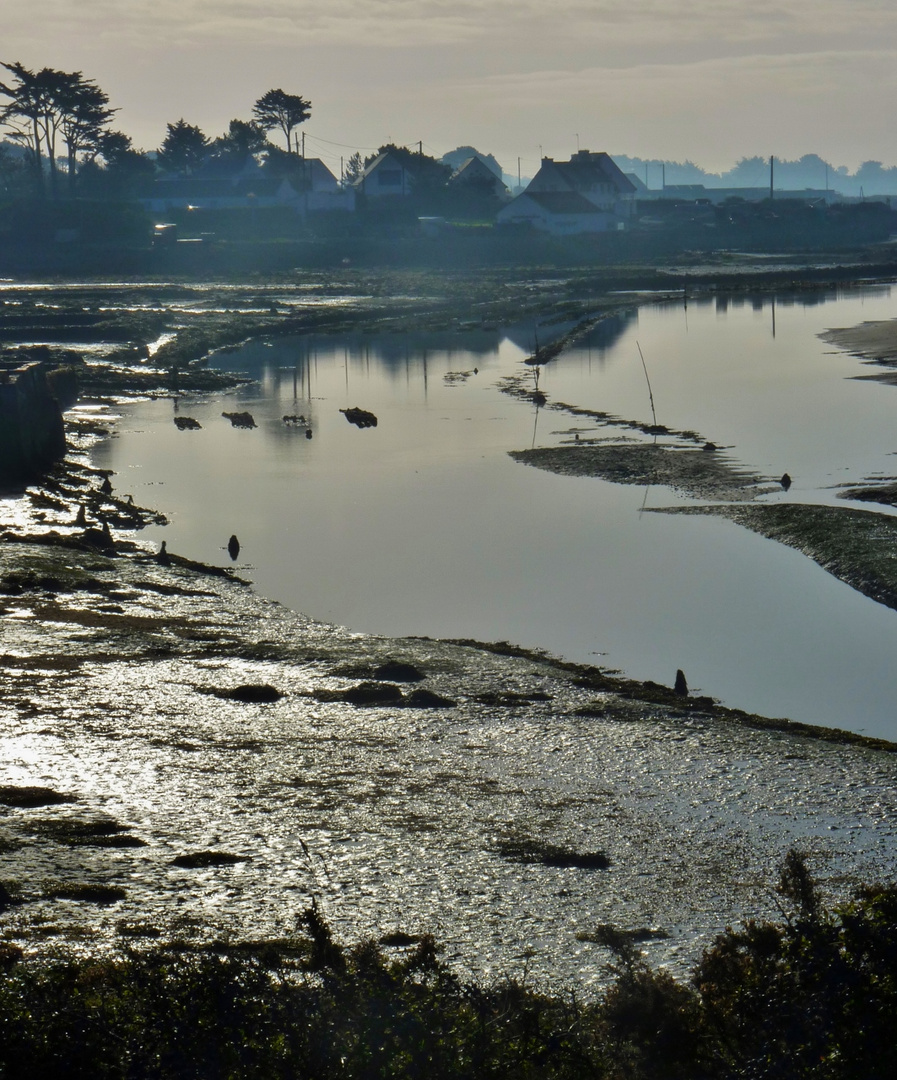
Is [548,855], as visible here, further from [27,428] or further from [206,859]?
[27,428]

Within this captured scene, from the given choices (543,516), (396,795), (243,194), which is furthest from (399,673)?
(243,194)

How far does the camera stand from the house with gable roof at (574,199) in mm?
124312

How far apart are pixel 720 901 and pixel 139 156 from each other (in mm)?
128649

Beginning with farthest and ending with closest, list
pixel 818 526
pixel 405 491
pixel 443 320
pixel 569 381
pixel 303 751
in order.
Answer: pixel 443 320 < pixel 569 381 < pixel 405 491 < pixel 818 526 < pixel 303 751

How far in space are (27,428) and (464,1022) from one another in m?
29.3

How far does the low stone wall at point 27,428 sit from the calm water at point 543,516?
6.48 ft

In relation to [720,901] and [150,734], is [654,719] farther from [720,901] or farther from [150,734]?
[150,734]

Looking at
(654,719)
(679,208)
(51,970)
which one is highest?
(679,208)

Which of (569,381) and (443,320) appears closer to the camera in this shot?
(569,381)

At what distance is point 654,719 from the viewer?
16078 mm

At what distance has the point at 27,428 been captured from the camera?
33188mm

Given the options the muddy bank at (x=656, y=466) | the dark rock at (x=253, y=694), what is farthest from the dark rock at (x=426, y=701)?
the muddy bank at (x=656, y=466)

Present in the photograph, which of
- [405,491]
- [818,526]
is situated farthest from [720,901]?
[405,491]

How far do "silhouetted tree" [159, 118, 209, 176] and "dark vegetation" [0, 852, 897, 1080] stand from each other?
13676cm
